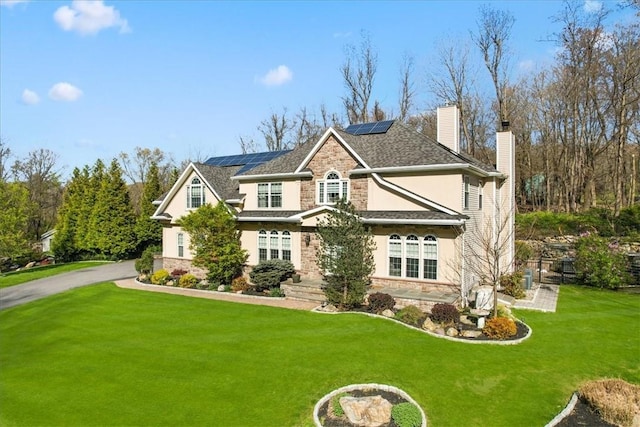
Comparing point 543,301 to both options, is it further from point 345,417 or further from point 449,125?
point 345,417

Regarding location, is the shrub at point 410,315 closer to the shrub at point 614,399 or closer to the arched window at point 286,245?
the shrub at point 614,399

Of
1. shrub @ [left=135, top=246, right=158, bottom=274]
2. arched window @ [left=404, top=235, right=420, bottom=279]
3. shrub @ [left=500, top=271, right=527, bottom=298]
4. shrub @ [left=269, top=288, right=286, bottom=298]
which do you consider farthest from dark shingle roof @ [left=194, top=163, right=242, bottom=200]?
shrub @ [left=500, top=271, right=527, bottom=298]

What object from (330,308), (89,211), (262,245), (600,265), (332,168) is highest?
(332,168)

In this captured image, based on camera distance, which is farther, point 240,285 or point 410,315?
point 240,285

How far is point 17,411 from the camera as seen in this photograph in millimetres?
9039

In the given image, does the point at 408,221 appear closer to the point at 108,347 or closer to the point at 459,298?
the point at 459,298

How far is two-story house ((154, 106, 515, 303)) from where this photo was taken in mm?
18219

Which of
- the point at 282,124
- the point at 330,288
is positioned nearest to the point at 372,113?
the point at 282,124

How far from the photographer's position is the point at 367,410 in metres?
8.91

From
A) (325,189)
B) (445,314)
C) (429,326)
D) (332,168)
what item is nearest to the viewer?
(429,326)

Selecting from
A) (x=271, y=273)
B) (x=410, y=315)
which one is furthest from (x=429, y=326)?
(x=271, y=273)

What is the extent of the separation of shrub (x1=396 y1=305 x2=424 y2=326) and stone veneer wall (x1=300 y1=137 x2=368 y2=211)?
657 centimetres

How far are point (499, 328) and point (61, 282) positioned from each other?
1021 inches

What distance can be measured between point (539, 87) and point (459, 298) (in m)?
33.0
